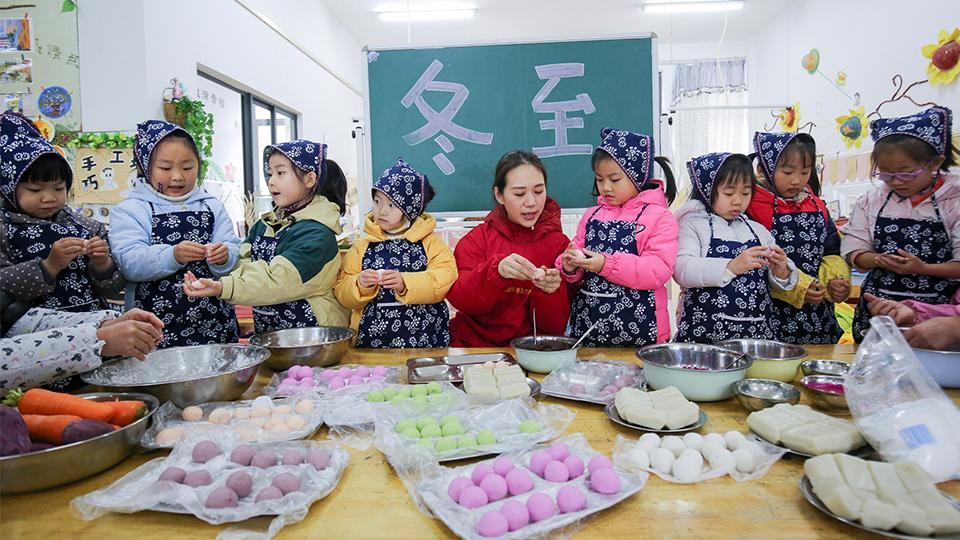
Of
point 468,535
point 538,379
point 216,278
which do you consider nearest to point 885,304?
point 538,379

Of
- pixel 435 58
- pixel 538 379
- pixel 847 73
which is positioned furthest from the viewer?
pixel 847 73

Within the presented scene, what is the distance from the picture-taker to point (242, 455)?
115 cm

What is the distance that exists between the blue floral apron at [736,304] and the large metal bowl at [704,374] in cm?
55

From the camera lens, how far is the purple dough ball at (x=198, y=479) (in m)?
1.04

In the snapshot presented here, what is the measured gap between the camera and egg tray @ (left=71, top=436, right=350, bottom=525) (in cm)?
98

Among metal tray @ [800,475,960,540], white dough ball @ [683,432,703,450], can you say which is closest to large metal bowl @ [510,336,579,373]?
white dough ball @ [683,432,703,450]

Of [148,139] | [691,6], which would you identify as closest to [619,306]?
[148,139]

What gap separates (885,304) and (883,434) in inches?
35.9

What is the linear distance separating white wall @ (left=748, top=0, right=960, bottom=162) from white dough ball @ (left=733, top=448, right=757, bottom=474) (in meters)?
4.40

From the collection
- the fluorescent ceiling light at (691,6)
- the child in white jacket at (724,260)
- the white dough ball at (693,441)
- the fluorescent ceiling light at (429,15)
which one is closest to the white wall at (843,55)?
the fluorescent ceiling light at (691,6)

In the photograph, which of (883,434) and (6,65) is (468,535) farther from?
(6,65)

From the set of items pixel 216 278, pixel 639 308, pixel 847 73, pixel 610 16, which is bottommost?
pixel 639 308

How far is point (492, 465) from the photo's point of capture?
44.6 inches

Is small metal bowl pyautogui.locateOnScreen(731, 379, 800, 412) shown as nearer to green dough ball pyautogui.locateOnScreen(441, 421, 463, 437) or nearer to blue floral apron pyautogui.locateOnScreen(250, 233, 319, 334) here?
green dough ball pyautogui.locateOnScreen(441, 421, 463, 437)
